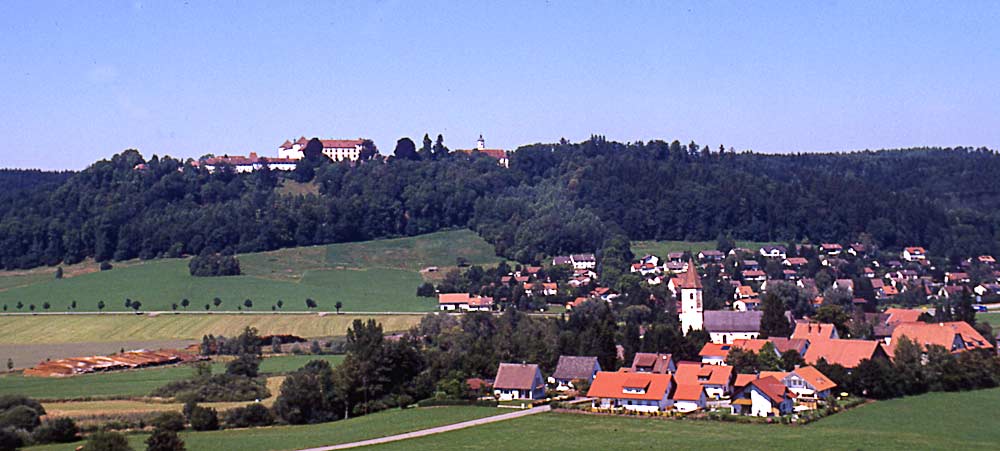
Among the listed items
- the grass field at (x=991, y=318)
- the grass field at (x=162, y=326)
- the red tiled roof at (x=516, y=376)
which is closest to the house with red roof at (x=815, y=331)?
the red tiled roof at (x=516, y=376)

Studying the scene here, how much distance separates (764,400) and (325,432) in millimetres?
18598

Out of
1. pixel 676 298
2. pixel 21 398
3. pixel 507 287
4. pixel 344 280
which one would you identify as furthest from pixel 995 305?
pixel 21 398

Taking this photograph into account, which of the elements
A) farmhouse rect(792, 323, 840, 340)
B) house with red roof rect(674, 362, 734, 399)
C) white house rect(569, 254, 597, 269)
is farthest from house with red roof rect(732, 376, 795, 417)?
white house rect(569, 254, 597, 269)

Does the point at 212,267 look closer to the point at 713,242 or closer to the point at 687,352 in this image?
the point at 713,242

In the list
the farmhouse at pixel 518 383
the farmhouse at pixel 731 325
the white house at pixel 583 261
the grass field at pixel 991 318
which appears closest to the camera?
the farmhouse at pixel 518 383

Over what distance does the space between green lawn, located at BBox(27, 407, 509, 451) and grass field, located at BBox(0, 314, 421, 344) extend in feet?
116

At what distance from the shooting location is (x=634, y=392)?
5656cm

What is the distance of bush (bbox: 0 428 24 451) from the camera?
160ft

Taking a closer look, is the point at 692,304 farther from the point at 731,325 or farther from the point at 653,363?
the point at 653,363

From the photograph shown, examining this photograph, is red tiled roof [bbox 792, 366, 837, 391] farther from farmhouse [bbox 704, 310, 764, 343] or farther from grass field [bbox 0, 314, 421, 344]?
grass field [bbox 0, 314, 421, 344]

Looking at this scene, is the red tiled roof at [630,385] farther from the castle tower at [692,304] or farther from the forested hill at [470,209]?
the forested hill at [470,209]

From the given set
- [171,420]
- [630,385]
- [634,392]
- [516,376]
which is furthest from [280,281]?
[634,392]

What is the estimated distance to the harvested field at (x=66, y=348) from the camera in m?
80.4

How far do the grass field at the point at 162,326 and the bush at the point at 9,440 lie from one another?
41.2 m
